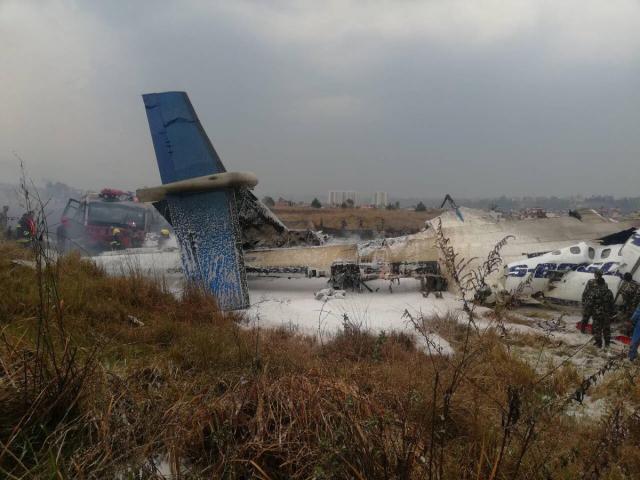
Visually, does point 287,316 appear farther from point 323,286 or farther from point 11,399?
point 11,399

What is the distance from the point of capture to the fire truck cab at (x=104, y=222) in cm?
1420

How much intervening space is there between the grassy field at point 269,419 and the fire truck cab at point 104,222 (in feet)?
37.5

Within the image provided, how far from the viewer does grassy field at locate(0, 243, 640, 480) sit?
1.77 metres

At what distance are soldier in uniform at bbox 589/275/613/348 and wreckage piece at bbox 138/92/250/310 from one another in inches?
210

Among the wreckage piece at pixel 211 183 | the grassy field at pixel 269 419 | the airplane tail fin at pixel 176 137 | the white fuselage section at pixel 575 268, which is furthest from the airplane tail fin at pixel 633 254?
the airplane tail fin at pixel 176 137

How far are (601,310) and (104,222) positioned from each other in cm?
1534

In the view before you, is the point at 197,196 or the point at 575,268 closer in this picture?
the point at 575,268

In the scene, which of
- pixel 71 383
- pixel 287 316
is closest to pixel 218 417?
pixel 71 383

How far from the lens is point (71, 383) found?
7.20ft

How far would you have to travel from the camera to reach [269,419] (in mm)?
2238

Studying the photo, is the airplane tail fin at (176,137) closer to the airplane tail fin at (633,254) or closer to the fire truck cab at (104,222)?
the fire truck cab at (104,222)

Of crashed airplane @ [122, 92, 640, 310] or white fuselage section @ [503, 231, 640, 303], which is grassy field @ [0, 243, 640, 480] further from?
white fuselage section @ [503, 231, 640, 303]

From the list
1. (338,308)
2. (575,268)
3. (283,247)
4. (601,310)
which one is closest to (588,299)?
(601,310)

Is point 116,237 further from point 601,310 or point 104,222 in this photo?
point 601,310
